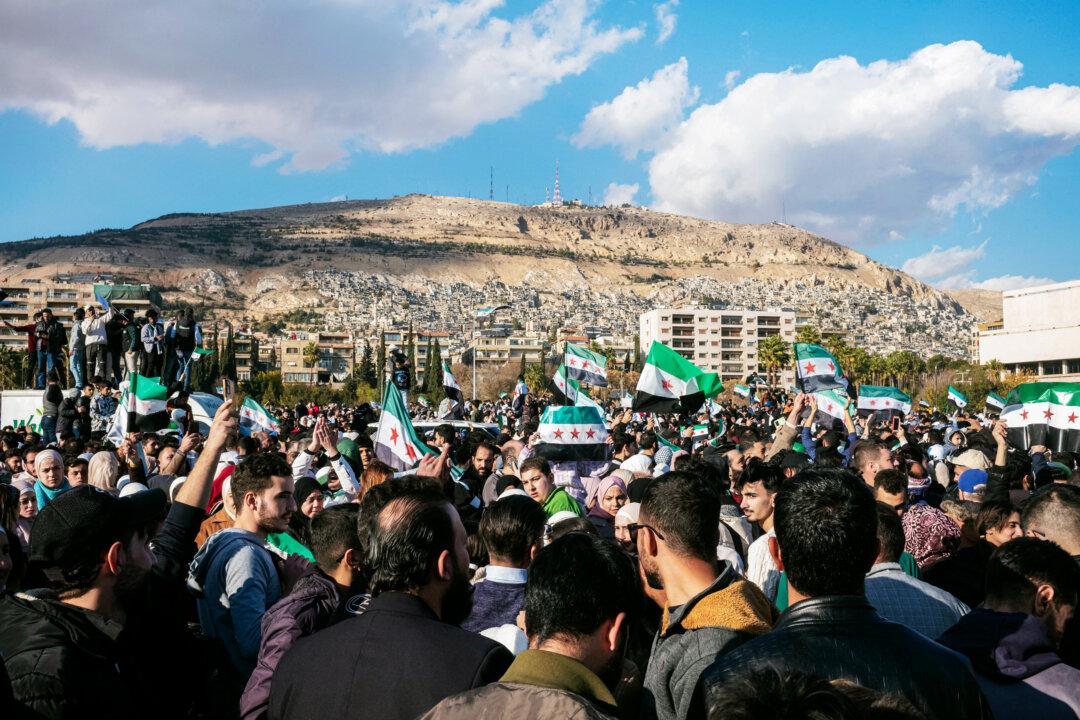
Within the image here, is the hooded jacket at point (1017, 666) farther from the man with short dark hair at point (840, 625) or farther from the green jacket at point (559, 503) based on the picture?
the green jacket at point (559, 503)

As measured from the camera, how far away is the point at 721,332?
16762cm

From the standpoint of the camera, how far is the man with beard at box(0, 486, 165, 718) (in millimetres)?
2723

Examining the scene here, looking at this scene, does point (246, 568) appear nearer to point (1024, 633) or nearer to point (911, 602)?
point (911, 602)

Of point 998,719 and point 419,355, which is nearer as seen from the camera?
point 998,719

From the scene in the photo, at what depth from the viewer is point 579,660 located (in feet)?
8.48

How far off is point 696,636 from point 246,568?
2352 millimetres

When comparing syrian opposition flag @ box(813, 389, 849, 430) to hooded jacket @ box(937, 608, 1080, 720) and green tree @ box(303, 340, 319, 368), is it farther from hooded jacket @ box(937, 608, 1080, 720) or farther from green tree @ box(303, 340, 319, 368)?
green tree @ box(303, 340, 319, 368)

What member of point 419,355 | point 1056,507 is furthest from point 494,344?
point 1056,507

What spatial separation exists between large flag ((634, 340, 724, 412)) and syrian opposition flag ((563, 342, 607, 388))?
3027mm

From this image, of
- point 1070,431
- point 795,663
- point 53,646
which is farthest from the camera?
point 1070,431

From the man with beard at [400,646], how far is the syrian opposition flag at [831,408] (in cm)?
1347

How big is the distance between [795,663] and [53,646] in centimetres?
220

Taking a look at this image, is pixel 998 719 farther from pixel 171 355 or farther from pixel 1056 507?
pixel 171 355

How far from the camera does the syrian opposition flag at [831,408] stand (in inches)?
618
